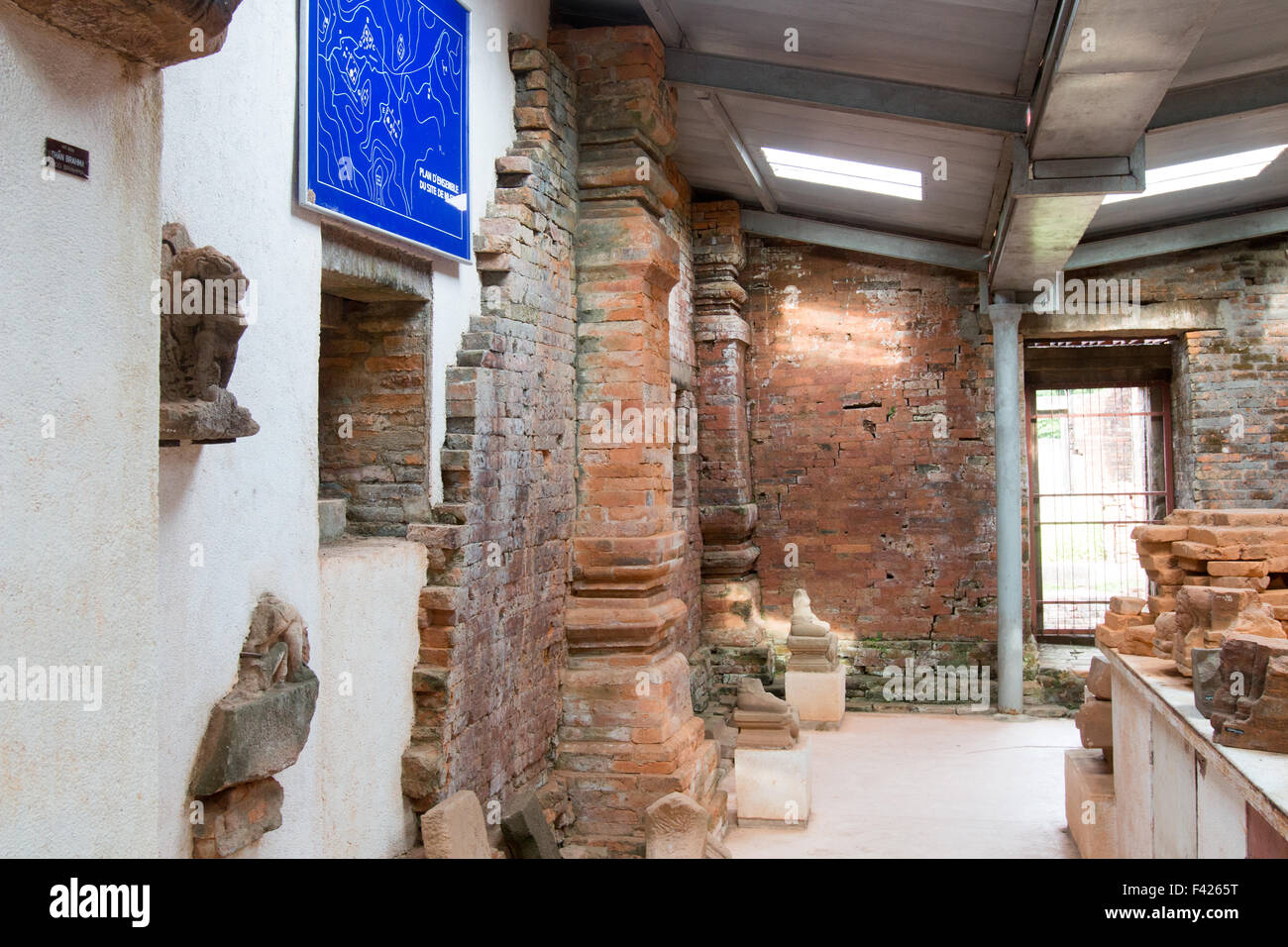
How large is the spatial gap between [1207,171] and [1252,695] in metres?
5.60

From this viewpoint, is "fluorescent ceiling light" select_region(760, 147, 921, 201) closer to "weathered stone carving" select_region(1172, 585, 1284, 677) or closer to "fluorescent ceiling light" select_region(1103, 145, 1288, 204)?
"fluorescent ceiling light" select_region(1103, 145, 1288, 204)

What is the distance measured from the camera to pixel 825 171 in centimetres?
848

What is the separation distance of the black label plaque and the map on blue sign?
1.63m

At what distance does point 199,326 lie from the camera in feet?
9.70

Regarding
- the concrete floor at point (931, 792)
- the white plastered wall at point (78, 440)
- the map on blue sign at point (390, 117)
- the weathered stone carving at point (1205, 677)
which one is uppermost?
the map on blue sign at point (390, 117)

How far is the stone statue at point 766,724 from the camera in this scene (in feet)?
23.2

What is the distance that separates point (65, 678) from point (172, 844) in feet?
4.03

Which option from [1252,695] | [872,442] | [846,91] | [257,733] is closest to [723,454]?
[872,442]

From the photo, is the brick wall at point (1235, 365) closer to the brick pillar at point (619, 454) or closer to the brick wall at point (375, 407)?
the brick pillar at point (619, 454)

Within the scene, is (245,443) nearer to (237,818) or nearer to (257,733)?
(257,733)

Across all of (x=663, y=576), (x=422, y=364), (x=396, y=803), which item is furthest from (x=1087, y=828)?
(x=422, y=364)

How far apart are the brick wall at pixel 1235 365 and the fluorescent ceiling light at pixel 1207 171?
1828 mm

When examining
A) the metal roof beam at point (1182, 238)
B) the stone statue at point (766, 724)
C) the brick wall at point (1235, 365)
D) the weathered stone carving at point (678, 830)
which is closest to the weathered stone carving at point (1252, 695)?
the weathered stone carving at point (678, 830)

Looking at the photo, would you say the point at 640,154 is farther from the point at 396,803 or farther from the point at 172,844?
the point at 172,844
